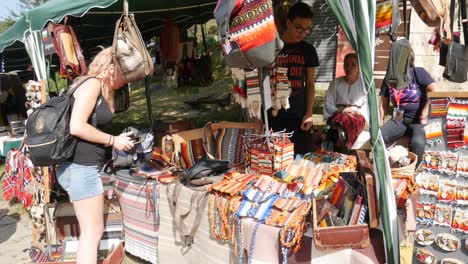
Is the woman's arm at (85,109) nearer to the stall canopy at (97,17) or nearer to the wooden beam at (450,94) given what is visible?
the stall canopy at (97,17)

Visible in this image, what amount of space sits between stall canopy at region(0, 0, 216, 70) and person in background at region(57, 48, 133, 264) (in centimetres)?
109

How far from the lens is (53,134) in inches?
91.1

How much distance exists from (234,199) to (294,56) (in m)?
1.40

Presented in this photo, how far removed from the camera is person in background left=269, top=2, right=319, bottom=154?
326cm

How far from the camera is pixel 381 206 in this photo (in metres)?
2.05

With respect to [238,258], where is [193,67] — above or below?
above

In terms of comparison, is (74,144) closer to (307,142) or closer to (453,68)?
(307,142)

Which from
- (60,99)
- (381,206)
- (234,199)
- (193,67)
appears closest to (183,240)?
(234,199)

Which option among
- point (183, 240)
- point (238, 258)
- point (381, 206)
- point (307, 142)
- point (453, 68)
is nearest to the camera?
point (381, 206)

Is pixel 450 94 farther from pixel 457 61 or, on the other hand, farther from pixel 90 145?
pixel 90 145

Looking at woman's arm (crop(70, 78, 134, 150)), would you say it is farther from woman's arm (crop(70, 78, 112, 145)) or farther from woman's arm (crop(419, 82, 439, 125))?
woman's arm (crop(419, 82, 439, 125))

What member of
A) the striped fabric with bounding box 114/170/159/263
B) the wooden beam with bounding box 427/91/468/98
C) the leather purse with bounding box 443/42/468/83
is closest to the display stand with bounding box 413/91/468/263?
the wooden beam with bounding box 427/91/468/98

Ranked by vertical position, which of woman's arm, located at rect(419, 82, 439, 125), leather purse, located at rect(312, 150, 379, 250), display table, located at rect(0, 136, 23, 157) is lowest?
display table, located at rect(0, 136, 23, 157)

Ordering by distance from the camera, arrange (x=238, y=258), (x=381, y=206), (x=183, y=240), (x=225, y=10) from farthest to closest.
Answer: (x=183, y=240) → (x=238, y=258) → (x=225, y=10) → (x=381, y=206)
